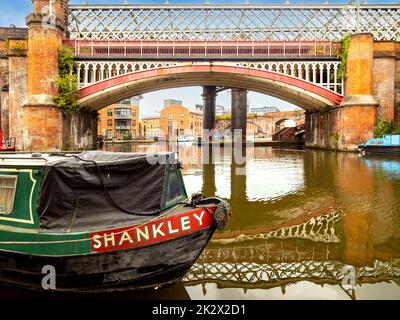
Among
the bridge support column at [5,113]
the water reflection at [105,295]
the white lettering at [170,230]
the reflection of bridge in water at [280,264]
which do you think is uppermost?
the bridge support column at [5,113]

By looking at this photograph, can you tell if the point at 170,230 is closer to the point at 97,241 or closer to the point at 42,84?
the point at 97,241

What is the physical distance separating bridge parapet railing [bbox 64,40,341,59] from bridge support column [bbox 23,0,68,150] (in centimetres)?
220

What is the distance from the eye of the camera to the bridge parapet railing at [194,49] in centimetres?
2866

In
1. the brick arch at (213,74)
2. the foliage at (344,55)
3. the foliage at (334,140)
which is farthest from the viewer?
the foliage at (334,140)

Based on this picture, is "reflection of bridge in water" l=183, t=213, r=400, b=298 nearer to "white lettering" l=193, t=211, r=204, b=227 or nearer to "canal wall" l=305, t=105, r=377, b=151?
"white lettering" l=193, t=211, r=204, b=227

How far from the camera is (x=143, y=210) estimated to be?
5.08 meters

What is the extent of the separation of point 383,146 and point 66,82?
2586 centimetres

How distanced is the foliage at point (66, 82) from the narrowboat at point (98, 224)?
23998mm

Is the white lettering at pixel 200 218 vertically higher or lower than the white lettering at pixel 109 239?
higher

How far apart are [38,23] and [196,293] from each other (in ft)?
94.4

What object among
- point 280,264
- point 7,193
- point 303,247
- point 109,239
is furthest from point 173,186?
point 303,247

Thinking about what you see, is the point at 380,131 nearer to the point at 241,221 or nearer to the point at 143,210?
the point at 241,221

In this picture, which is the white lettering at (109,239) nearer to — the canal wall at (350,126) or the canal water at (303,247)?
the canal water at (303,247)

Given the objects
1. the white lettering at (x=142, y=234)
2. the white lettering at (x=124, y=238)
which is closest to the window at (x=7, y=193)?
the white lettering at (x=124, y=238)
